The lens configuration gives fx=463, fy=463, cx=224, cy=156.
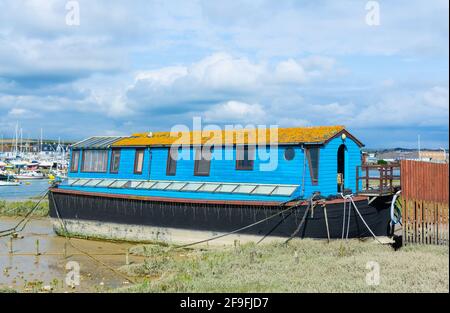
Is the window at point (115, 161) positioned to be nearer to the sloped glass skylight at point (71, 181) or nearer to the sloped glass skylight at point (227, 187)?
the sloped glass skylight at point (71, 181)

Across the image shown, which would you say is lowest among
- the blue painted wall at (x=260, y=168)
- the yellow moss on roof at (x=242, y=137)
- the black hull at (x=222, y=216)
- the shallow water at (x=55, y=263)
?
the shallow water at (x=55, y=263)

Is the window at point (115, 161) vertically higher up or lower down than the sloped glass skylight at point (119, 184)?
higher up

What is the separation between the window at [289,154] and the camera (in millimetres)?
18422

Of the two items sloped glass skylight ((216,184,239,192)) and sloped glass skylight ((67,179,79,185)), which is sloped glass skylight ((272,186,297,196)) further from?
sloped glass skylight ((67,179,79,185))

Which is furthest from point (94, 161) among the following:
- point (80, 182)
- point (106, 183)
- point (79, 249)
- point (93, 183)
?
point (79, 249)

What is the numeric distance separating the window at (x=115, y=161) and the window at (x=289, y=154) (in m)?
9.72

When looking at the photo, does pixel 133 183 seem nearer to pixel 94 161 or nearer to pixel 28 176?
pixel 94 161

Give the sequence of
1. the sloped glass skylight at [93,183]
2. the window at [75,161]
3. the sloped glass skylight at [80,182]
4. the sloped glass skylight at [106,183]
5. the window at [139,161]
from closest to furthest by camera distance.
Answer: the window at [139,161]
the sloped glass skylight at [106,183]
the sloped glass skylight at [93,183]
the sloped glass skylight at [80,182]
the window at [75,161]

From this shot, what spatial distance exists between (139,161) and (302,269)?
1245 centimetres

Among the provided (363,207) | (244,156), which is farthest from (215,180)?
(363,207)

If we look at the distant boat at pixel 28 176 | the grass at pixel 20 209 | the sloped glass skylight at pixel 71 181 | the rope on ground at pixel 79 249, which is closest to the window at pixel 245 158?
the rope on ground at pixel 79 249

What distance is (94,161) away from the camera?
83.0 ft

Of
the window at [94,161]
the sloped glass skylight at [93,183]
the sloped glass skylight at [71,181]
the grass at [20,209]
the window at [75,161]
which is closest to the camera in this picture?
the sloped glass skylight at [93,183]
